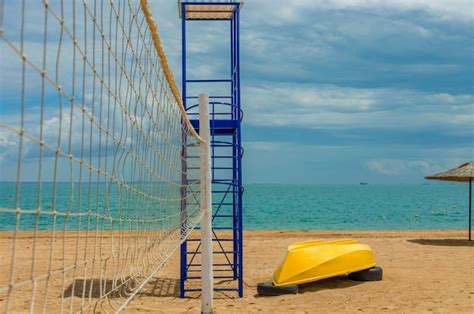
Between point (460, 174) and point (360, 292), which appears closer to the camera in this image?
point (360, 292)

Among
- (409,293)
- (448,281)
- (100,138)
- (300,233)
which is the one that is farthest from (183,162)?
(300,233)

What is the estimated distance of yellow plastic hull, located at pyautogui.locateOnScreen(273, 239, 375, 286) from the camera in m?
8.69

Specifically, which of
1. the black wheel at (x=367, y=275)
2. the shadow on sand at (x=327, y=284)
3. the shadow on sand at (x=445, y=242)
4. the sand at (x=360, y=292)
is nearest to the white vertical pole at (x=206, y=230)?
the sand at (x=360, y=292)

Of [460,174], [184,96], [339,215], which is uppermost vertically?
[184,96]

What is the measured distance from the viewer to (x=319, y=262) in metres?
8.85

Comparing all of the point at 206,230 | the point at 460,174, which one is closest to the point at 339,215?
the point at 460,174

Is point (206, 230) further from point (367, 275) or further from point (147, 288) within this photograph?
point (367, 275)

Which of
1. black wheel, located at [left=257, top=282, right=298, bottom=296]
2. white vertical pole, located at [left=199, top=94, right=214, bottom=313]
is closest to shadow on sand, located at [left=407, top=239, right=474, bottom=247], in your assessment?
black wheel, located at [left=257, top=282, right=298, bottom=296]

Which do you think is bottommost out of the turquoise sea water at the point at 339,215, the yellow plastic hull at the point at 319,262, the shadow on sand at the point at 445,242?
the turquoise sea water at the point at 339,215

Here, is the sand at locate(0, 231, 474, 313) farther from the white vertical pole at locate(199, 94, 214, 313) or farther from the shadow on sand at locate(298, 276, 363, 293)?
the white vertical pole at locate(199, 94, 214, 313)

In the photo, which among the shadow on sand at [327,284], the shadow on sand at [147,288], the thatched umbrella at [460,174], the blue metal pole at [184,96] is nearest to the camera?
the blue metal pole at [184,96]

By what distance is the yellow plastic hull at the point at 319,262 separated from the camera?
869 centimetres

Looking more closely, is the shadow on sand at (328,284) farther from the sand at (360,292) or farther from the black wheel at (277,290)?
the black wheel at (277,290)

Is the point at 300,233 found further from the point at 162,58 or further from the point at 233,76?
the point at 162,58
